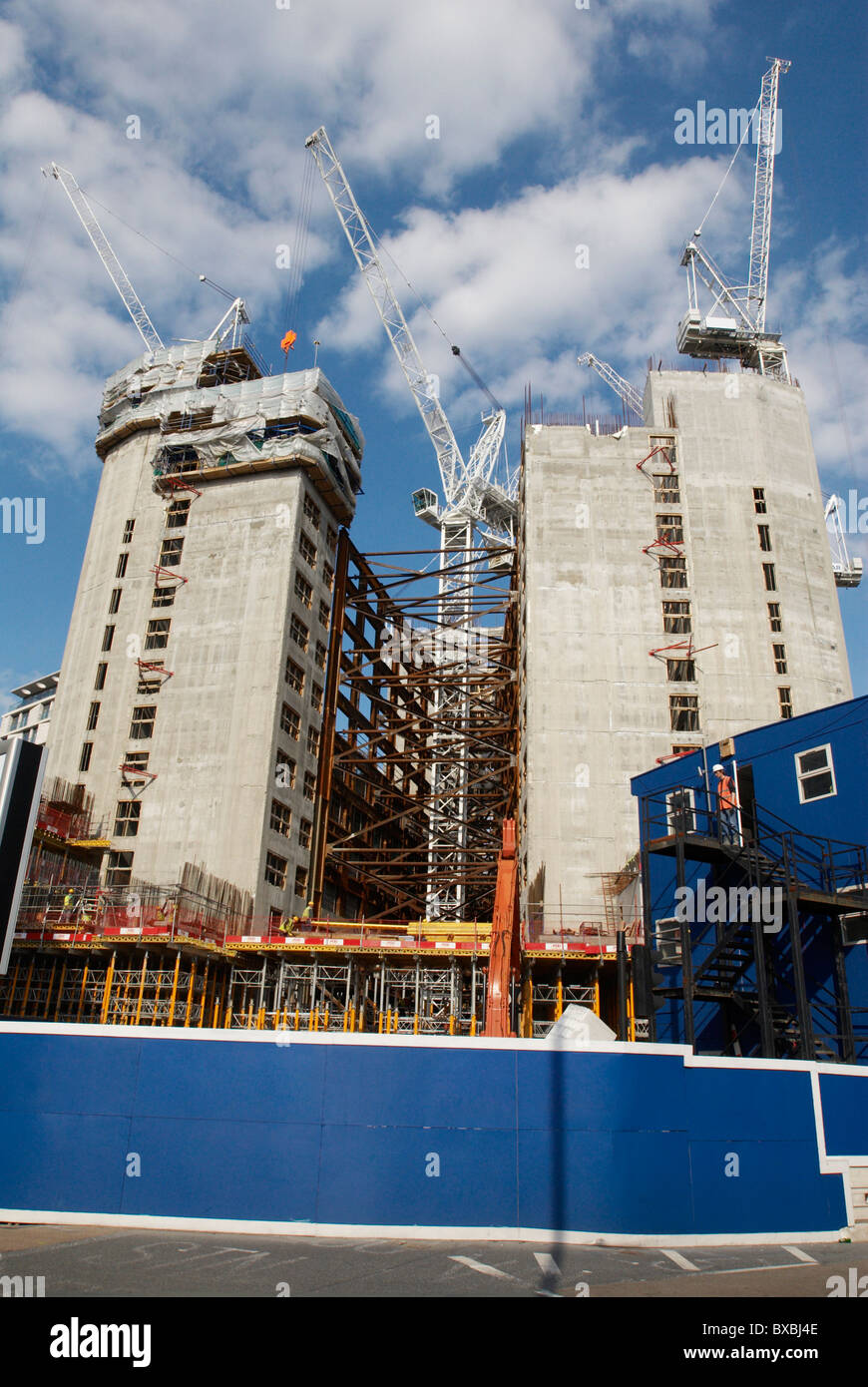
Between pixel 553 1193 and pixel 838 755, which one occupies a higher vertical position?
pixel 838 755

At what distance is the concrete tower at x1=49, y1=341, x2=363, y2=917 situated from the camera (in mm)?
58156

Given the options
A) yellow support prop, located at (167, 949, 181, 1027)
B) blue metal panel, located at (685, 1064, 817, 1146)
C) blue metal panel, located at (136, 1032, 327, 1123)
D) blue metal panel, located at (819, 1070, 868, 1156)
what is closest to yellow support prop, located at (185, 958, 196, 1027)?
yellow support prop, located at (167, 949, 181, 1027)

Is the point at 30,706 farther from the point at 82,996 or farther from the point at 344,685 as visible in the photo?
the point at 82,996

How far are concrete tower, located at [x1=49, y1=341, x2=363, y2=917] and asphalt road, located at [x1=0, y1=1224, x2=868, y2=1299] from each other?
4078cm

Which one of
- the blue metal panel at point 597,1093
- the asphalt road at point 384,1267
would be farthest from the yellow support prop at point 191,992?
the blue metal panel at point 597,1093

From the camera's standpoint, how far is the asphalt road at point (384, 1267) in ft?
39.9

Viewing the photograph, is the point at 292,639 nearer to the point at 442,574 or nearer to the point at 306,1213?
the point at 442,574

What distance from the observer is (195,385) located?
242 feet

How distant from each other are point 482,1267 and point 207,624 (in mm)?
54198

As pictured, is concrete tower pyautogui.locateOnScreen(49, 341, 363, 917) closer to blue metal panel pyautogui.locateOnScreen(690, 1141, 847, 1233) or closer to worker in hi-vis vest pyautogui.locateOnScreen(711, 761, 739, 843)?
worker in hi-vis vest pyautogui.locateOnScreen(711, 761, 739, 843)

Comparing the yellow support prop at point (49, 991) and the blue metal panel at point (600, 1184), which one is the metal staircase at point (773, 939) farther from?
the yellow support prop at point (49, 991)

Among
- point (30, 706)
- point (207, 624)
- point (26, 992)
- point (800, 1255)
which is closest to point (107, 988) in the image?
point (26, 992)

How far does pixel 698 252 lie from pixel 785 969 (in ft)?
238
